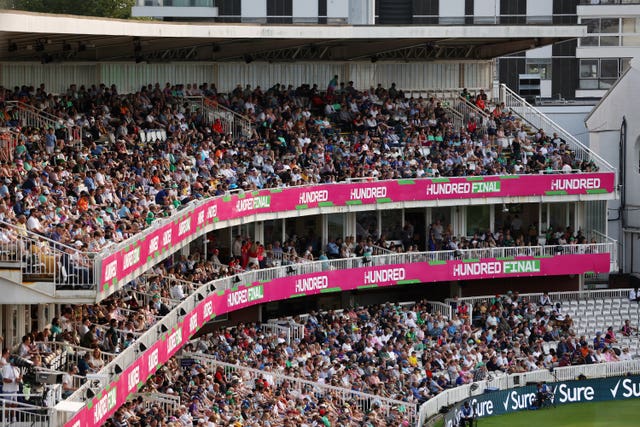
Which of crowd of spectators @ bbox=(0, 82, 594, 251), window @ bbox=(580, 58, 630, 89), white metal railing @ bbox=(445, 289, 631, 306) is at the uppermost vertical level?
window @ bbox=(580, 58, 630, 89)

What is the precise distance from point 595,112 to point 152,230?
83.8 feet

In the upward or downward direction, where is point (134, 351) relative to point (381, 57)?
downward

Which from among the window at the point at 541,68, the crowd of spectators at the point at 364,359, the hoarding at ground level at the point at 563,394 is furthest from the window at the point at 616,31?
the hoarding at ground level at the point at 563,394

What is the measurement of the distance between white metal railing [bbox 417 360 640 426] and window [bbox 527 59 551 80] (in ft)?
96.5

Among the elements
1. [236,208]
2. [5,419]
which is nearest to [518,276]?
[236,208]

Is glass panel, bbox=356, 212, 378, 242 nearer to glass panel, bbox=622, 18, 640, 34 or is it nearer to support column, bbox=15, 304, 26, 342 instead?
support column, bbox=15, 304, 26, 342

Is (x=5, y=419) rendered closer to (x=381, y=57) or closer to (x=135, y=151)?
(x=135, y=151)

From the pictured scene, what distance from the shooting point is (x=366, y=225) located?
135 ft

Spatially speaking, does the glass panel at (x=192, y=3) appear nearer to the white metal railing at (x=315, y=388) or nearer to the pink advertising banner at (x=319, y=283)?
the pink advertising banner at (x=319, y=283)

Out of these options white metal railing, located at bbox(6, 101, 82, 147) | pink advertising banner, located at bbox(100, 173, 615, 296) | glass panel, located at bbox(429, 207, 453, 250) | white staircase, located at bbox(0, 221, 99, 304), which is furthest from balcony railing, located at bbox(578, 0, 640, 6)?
white staircase, located at bbox(0, 221, 99, 304)

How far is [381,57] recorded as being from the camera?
45500 mm

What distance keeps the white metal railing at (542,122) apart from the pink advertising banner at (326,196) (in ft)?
3.44

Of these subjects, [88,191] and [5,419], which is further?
[88,191]

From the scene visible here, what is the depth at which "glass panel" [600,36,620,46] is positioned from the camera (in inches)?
2584
